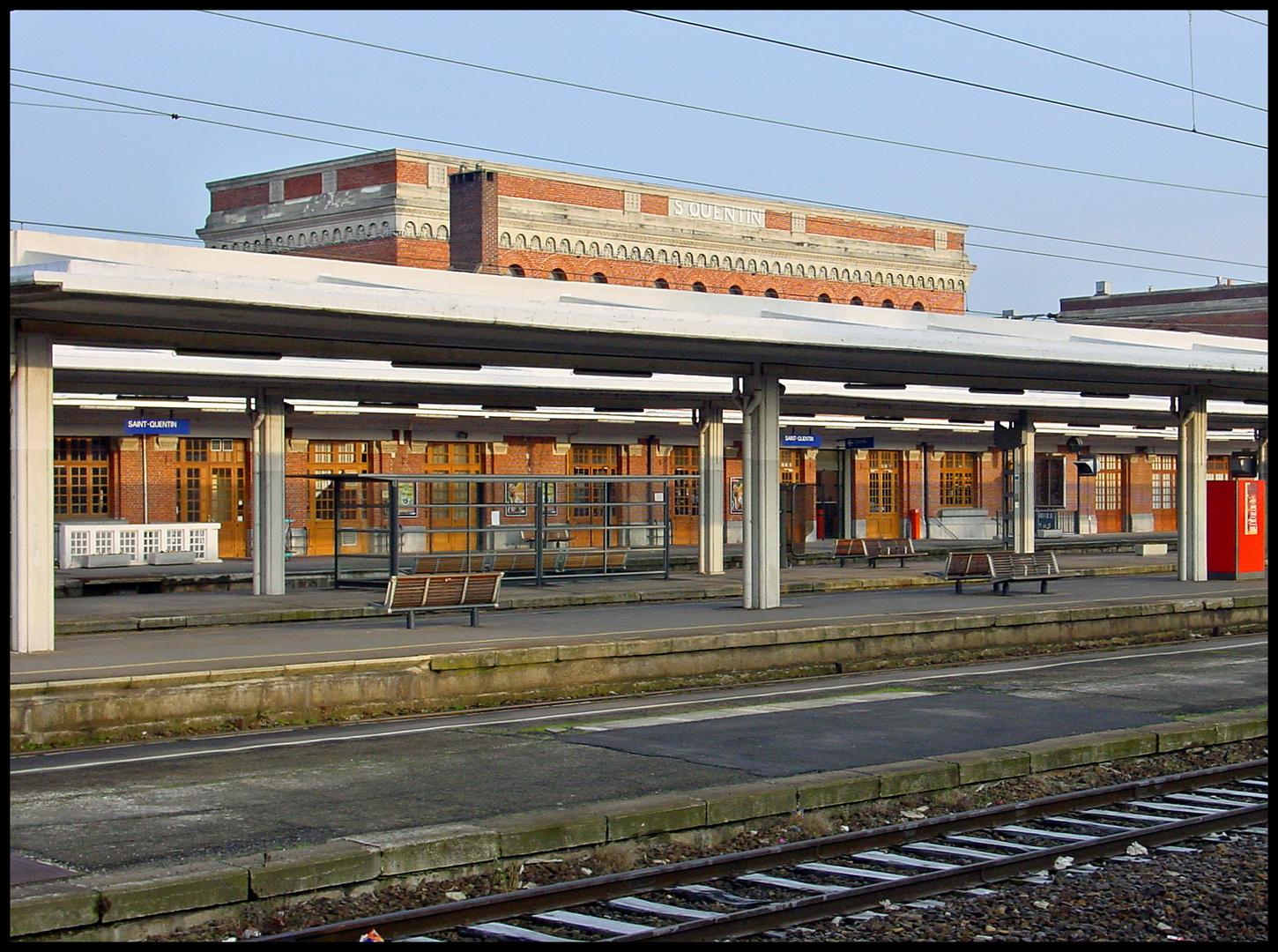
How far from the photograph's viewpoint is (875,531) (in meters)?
43.0

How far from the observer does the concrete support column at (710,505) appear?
90.6ft

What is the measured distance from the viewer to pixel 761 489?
19.7 metres

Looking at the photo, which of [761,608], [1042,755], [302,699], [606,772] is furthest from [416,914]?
[761,608]

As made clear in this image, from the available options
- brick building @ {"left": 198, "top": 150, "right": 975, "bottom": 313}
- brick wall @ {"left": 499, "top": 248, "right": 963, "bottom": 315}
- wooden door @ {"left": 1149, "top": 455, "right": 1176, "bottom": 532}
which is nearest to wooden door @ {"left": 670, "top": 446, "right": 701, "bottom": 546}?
brick wall @ {"left": 499, "top": 248, "right": 963, "bottom": 315}

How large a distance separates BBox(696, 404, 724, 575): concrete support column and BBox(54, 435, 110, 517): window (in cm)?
1236

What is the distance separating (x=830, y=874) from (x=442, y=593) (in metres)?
10.5

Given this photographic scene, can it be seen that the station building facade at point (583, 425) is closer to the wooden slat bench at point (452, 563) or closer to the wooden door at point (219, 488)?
the wooden door at point (219, 488)

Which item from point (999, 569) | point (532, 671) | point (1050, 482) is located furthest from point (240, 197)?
point (532, 671)

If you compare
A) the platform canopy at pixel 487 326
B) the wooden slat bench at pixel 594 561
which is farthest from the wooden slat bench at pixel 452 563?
the platform canopy at pixel 487 326

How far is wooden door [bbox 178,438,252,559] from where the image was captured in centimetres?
3181

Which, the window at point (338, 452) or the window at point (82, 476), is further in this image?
the window at point (338, 452)

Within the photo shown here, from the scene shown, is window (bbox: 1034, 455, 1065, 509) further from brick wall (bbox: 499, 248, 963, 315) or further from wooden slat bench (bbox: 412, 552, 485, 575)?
wooden slat bench (bbox: 412, 552, 485, 575)

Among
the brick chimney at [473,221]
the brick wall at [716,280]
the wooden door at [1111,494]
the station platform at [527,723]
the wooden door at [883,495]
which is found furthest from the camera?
the wooden door at [1111,494]

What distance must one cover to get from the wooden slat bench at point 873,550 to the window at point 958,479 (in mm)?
13024
